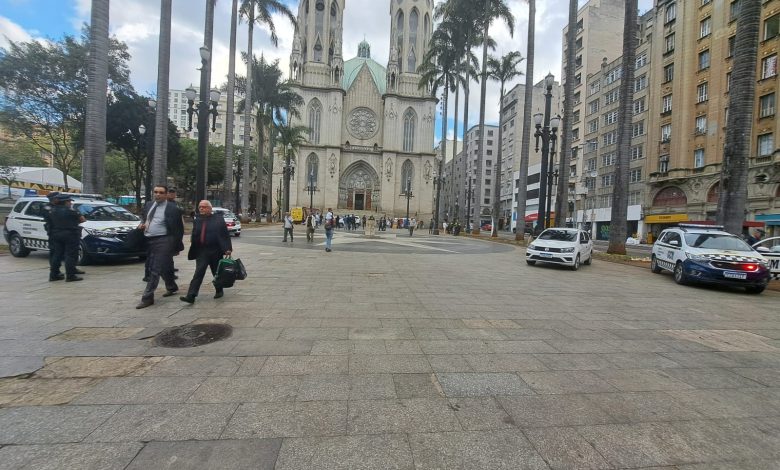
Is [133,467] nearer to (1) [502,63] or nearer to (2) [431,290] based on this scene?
(2) [431,290]

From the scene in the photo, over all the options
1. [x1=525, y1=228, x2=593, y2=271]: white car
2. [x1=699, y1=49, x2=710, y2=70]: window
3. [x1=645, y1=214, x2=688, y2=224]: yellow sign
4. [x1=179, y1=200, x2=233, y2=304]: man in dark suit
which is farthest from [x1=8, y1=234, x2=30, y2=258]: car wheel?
[x1=699, y1=49, x2=710, y2=70]: window

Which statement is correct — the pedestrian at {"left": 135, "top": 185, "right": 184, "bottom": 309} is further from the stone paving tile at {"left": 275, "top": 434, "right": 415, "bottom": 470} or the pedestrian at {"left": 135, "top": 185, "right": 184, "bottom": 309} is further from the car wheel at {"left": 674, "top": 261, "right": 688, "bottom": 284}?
the car wheel at {"left": 674, "top": 261, "right": 688, "bottom": 284}

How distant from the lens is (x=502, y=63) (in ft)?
130

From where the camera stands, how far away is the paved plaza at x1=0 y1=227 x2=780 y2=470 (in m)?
2.42

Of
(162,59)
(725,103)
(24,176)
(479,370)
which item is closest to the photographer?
(479,370)

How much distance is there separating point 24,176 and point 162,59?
92.3 ft

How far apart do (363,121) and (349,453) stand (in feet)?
220

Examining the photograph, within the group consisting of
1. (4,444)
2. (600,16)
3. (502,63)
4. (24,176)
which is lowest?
(4,444)

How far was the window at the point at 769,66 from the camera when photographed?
1072 inches

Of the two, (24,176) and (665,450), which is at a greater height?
(24,176)

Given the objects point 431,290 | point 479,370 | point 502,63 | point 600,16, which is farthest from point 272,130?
point 600,16

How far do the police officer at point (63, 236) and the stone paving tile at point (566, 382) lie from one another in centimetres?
860

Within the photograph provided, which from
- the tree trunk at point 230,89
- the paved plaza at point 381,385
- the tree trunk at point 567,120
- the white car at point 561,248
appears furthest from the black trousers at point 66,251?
the tree trunk at point 567,120

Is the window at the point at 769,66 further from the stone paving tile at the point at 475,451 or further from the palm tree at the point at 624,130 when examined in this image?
the stone paving tile at the point at 475,451
